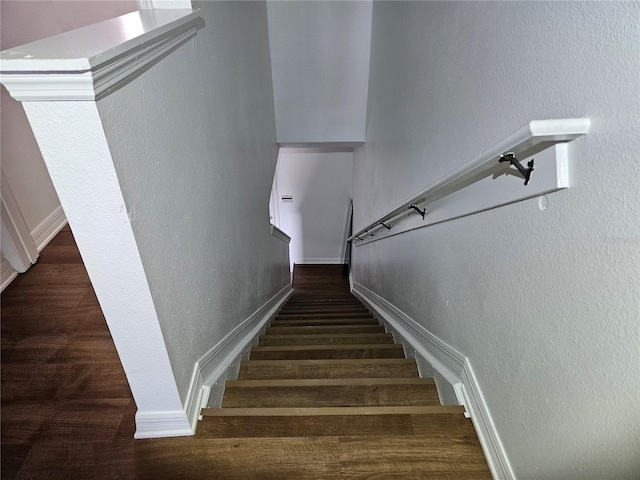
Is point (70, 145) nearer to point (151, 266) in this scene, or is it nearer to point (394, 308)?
point (151, 266)

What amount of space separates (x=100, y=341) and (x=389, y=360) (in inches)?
54.4

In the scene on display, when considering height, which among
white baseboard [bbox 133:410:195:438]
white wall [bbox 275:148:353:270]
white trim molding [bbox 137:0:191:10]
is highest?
Result: white trim molding [bbox 137:0:191:10]

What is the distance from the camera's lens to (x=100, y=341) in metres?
1.73

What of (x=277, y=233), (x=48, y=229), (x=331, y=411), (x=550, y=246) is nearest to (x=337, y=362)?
(x=331, y=411)

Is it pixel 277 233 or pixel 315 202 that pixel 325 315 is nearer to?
pixel 277 233

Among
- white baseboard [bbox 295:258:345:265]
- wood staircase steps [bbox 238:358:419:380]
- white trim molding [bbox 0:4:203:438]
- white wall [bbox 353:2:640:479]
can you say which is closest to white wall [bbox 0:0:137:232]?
white trim molding [bbox 0:4:203:438]

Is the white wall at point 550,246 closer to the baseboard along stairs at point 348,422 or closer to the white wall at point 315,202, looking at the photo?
the baseboard along stairs at point 348,422

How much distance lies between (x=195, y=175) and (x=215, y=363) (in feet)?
2.63

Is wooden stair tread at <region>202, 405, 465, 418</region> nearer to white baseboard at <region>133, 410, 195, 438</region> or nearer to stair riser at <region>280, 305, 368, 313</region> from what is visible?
white baseboard at <region>133, 410, 195, 438</region>

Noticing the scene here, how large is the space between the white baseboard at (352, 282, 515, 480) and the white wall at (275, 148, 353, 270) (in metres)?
4.30

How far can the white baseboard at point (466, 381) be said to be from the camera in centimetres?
111

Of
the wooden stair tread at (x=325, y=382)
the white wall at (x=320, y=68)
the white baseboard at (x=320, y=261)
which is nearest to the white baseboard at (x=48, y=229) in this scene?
the wooden stair tread at (x=325, y=382)

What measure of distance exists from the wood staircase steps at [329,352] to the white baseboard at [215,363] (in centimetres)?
14

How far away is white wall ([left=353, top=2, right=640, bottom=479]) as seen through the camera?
636mm
